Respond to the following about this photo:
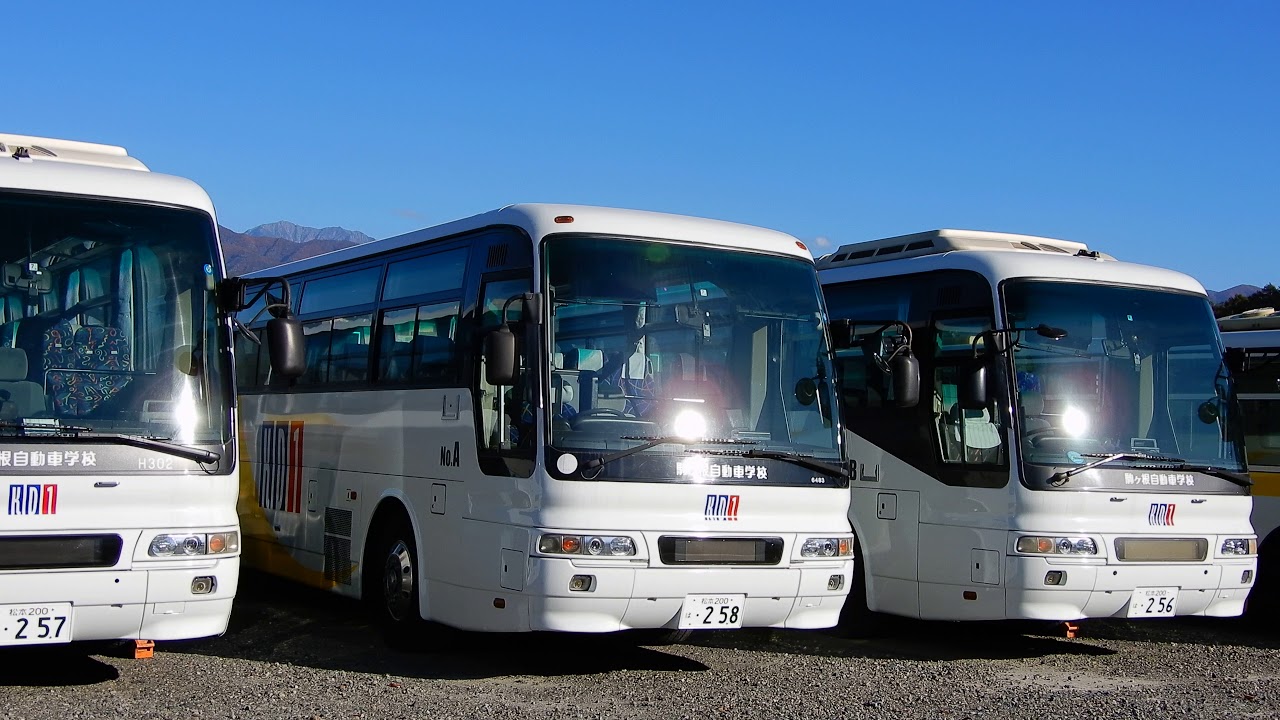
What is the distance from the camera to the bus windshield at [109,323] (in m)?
8.30

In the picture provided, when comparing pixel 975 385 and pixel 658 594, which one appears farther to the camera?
pixel 975 385

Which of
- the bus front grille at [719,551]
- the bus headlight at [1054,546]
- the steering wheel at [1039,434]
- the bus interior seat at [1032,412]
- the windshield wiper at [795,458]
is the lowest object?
the bus headlight at [1054,546]

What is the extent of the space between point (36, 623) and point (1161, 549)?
7.71 metres

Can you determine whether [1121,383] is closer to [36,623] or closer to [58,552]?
[58,552]

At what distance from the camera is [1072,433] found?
11.1 metres

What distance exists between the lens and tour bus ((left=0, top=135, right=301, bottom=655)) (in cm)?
811

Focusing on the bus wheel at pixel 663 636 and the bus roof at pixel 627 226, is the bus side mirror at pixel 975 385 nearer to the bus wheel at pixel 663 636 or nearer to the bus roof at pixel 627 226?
the bus roof at pixel 627 226

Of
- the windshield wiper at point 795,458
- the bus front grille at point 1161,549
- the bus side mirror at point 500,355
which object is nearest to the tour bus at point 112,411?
the bus side mirror at point 500,355

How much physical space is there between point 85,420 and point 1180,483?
7.71m

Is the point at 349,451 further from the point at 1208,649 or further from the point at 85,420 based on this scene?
the point at 1208,649

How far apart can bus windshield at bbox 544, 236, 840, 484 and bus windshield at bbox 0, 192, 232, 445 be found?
7.01 ft

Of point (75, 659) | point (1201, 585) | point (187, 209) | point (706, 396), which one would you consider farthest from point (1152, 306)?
point (75, 659)

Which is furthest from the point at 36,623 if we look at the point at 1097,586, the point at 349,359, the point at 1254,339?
the point at 1254,339

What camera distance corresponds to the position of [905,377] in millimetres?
10719
